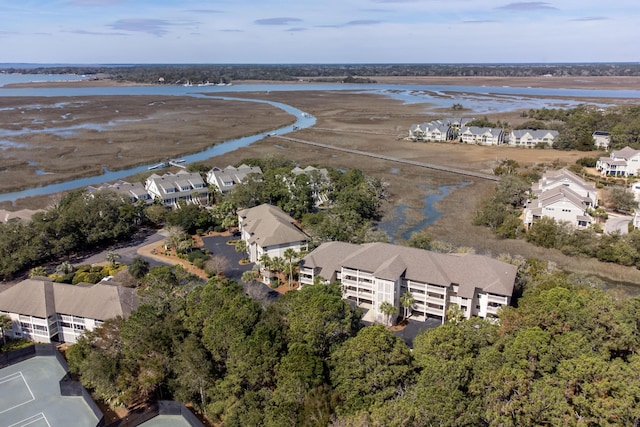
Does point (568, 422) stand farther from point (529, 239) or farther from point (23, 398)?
point (529, 239)

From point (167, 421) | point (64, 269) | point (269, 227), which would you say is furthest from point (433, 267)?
point (64, 269)

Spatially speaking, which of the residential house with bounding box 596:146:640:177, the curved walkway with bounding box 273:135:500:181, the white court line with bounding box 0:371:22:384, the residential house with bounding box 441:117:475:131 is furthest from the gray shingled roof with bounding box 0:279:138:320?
the residential house with bounding box 441:117:475:131

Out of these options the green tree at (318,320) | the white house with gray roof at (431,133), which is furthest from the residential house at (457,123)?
the green tree at (318,320)

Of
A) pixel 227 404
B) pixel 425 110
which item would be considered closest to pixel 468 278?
pixel 227 404

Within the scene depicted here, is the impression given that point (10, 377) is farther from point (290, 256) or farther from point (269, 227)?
point (269, 227)

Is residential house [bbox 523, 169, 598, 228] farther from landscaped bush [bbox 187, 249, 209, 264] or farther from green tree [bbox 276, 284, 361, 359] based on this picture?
landscaped bush [bbox 187, 249, 209, 264]

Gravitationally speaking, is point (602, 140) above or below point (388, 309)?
above
